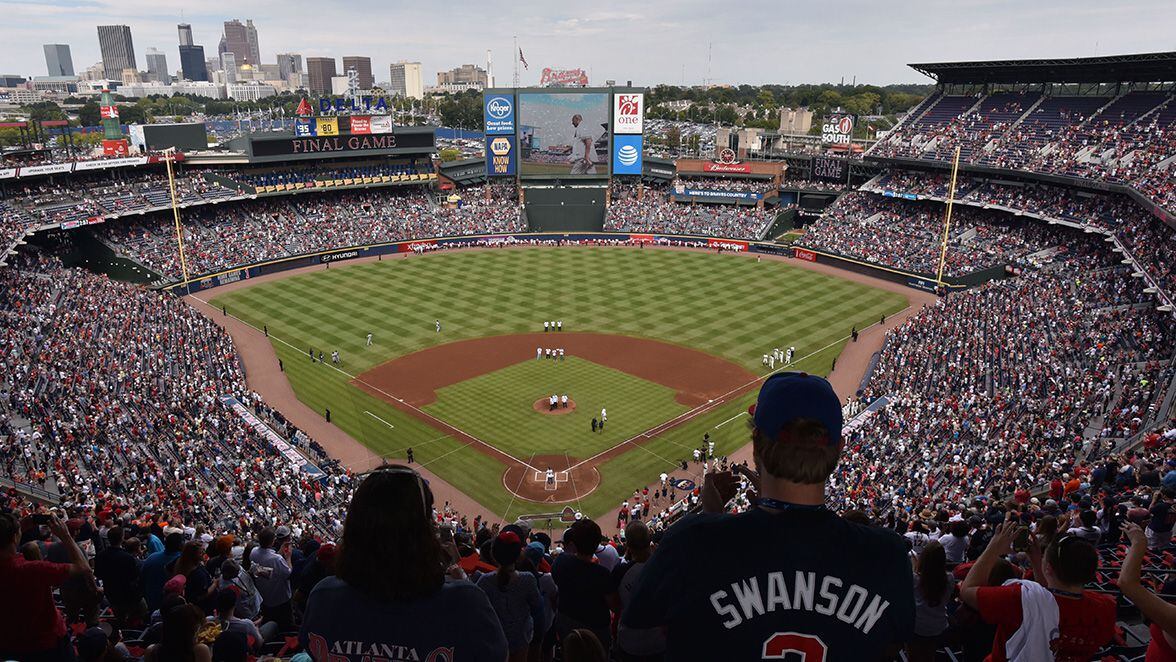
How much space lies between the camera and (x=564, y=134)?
7738 cm

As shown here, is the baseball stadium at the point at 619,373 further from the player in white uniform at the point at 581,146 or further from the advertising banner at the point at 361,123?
the advertising banner at the point at 361,123

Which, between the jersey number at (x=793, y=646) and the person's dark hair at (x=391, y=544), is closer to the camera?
the jersey number at (x=793, y=646)

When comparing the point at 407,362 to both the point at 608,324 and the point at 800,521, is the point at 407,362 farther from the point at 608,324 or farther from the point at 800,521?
the point at 800,521

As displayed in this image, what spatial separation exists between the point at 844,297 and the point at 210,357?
40664 mm

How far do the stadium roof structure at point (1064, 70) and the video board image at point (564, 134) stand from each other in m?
30.5

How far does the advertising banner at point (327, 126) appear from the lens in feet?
225

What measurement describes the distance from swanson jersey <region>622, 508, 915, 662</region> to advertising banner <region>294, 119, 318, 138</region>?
2862 inches

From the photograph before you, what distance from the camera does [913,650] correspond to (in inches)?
249

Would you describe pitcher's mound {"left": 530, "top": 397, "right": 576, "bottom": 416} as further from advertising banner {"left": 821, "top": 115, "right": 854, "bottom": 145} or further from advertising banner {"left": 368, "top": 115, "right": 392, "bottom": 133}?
advertising banner {"left": 821, "top": 115, "right": 854, "bottom": 145}

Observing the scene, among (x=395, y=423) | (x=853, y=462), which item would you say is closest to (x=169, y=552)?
(x=853, y=462)

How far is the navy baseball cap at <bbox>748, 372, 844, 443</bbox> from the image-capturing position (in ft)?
9.83

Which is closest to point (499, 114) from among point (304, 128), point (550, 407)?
point (304, 128)

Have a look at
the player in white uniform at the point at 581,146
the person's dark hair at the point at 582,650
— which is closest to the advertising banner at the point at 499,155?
the player in white uniform at the point at 581,146

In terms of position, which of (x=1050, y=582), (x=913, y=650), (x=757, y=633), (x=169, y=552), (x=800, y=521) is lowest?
(x=169, y=552)
